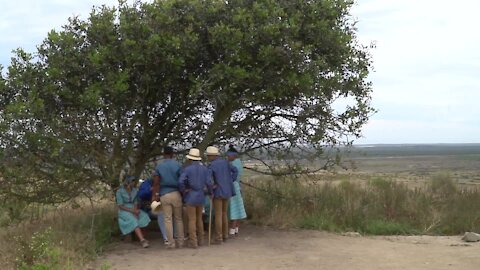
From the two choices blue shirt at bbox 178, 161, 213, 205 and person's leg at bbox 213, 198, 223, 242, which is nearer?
blue shirt at bbox 178, 161, 213, 205

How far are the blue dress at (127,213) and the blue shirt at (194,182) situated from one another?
3.07ft

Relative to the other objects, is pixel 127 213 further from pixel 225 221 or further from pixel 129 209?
pixel 225 221

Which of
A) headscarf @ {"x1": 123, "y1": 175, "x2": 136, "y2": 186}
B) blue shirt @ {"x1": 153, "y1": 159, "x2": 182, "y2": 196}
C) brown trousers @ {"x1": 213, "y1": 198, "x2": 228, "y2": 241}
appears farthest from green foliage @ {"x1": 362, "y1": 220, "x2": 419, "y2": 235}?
headscarf @ {"x1": 123, "y1": 175, "x2": 136, "y2": 186}

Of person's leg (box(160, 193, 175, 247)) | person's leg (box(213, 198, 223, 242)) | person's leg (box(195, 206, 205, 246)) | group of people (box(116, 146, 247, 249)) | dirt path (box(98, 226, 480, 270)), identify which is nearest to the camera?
dirt path (box(98, 226, 480, 270))

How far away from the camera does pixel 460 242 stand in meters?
11.0

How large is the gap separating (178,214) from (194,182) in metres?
0.72

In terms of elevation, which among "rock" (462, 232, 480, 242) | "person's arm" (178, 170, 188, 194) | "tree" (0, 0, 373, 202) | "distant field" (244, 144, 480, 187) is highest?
"tree" (0, 0, 373, 202)

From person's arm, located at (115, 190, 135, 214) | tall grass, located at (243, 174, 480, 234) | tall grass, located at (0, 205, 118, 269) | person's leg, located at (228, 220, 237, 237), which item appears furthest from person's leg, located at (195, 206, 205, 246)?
tall grass, located at (243, 174, 480, 234)

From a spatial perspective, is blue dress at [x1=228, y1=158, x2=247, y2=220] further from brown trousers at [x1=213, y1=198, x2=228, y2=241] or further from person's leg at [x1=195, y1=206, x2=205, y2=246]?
person's leg at [x1=195, y1=206, x2=205, y2=246]

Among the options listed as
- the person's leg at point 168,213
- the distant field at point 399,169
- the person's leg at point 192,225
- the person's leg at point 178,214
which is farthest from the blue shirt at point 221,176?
the distant field at point 399,169

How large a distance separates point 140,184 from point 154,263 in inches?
94.5

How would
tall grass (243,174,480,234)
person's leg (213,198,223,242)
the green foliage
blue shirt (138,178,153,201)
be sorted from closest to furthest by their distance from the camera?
person's leg (213,198,223,242) < blue shirt (138,178,153,201) < the green foliage < tall grass (243,174,480,234)

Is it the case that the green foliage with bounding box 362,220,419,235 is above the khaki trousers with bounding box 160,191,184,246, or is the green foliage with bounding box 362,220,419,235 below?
below

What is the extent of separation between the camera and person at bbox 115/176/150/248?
33.4ft
